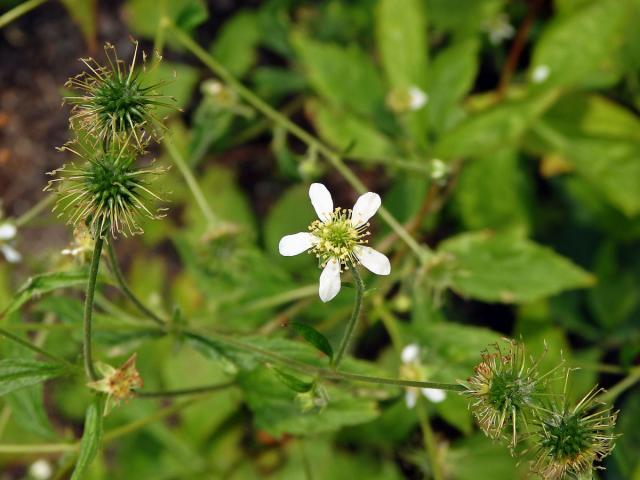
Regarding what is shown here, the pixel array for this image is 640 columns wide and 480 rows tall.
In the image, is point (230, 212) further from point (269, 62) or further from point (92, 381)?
point (92, 381)

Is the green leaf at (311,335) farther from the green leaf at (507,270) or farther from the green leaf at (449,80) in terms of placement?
the green leaf at (449,80)

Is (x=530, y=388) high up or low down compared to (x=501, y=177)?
down

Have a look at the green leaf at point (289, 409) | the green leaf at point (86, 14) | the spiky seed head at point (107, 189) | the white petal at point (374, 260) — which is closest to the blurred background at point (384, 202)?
the green leaf at point (86, 14)

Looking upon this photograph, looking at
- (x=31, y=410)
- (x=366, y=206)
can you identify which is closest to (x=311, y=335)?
(x=366, y=206)

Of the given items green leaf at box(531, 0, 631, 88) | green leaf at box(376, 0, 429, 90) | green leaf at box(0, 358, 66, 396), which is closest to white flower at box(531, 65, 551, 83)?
green leaf at box(531, 0, 631, 88)

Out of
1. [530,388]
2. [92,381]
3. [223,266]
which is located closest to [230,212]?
[223,266]

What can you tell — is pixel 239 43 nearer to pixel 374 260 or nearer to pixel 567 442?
pixel 374 260
